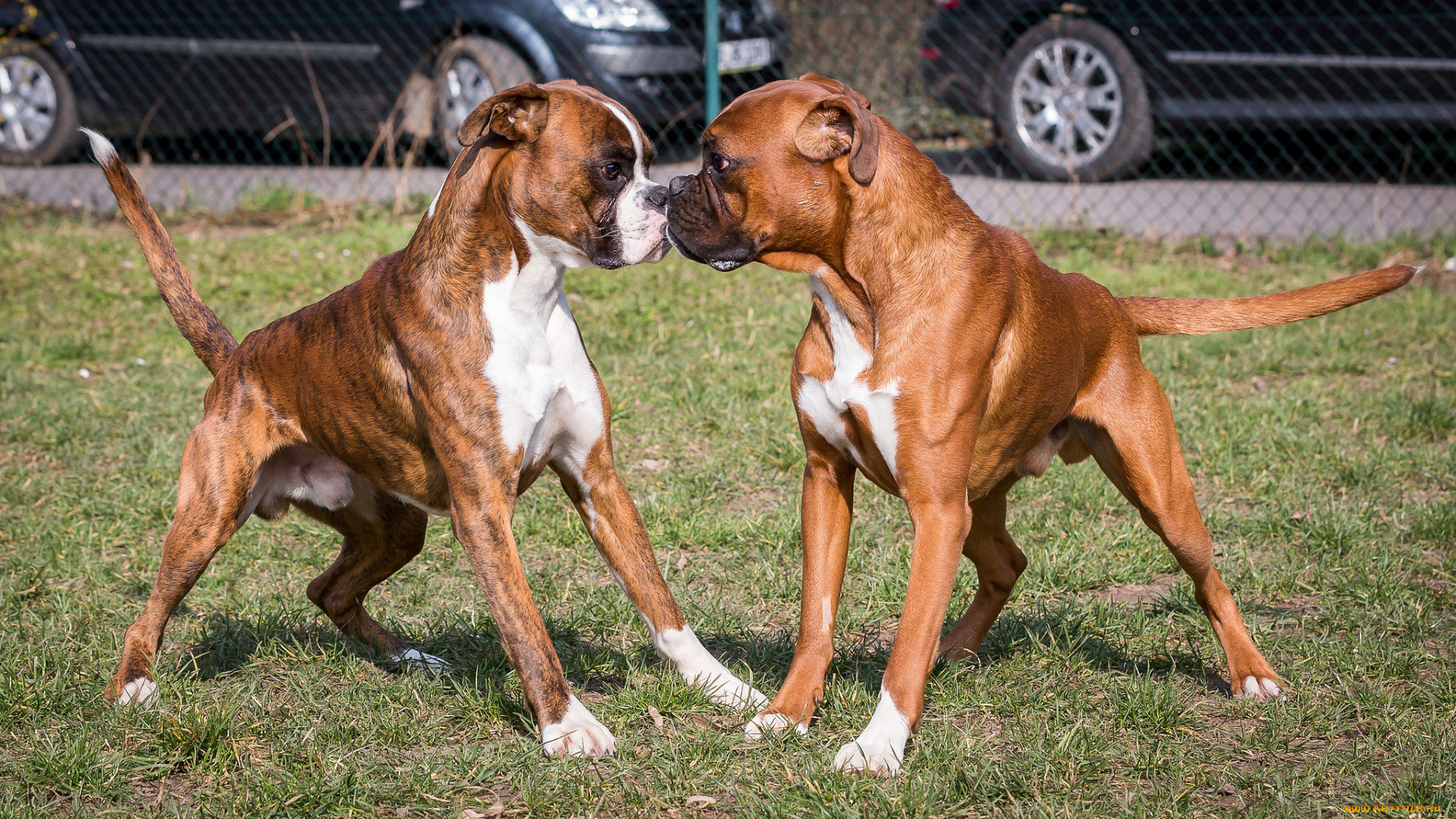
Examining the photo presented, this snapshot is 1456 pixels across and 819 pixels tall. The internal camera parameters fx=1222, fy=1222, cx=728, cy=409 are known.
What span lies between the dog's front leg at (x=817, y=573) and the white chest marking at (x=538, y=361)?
0.58 m

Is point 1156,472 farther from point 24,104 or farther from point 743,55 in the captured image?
point 24,104

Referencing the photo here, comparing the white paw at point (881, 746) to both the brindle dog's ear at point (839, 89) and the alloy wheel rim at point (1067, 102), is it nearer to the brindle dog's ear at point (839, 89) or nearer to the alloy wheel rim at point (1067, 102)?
the brindle dog's ear at point (839, 89)

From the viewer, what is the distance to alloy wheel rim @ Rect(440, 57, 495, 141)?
28.4 feet

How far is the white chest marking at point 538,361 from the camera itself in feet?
9.86

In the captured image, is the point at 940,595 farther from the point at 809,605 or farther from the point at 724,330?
the point at 724,330

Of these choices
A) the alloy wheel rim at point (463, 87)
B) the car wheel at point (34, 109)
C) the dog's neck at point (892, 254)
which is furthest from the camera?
the car wheel at point (34, 109)

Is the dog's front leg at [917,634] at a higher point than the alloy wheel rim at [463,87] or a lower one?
higher

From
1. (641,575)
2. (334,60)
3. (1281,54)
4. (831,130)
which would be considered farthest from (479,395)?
(334,60)

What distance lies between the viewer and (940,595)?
2.88 m

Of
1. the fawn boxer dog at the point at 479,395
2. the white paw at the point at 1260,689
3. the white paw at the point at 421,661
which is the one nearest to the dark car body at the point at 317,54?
the fawn boxer dog at the point at 479,395

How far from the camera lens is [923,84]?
9625 millimetres

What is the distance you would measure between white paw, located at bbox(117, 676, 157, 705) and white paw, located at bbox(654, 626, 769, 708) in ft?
4.44

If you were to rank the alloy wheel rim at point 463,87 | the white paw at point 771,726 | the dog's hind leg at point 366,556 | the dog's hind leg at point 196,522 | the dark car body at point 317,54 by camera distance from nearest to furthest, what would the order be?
the white paw at point 771,726 < the dog's hind leg at point 196,522 < the dog's hind leg at point 366,556 < the dark car body at point 317,54 < the alloy wheel rim at point 463,87

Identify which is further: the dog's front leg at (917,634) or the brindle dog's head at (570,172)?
the brindle dog's head at (570,172)
